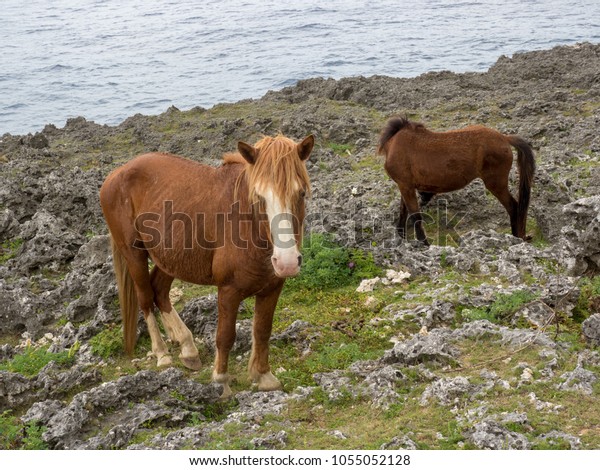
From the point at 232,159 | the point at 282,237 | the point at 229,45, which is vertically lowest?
the point at 229,45

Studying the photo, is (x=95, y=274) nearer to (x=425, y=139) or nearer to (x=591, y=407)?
(x=425, y=139)

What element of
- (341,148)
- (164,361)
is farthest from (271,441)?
(341,148)

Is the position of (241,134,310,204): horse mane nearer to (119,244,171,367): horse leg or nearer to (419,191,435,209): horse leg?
(119,244,171,367): horse leg

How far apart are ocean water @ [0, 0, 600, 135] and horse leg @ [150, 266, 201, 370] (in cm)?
2091

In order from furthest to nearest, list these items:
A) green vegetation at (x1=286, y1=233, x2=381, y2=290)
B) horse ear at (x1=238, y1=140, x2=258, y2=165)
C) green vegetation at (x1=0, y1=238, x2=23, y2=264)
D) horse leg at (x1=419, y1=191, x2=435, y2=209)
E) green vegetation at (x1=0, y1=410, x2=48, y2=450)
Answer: horse leg at (x1=419, y1=191, x2=435, y2=209) < green vegetation at (x1=0, y1=238, x2=23, y2=264) < green vegetation at (x1=286, y1=233, x2=381, y2=290) < green vegetation at (x1=0, y1=410, x2=48, y2=450) < horse ear at (x1=238, y1=140, x2=258, y2=165)

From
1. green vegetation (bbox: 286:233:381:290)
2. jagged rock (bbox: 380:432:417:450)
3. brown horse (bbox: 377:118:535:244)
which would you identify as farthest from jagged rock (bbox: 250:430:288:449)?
brown horse (bbox: 377:118:535:244)

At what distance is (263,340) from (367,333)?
122 cm

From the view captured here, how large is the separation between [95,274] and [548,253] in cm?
518

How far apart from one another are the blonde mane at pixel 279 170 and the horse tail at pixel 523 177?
527 centimetres

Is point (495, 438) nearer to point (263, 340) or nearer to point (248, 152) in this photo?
point (263, 340)

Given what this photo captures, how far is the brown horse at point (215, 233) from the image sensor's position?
4.84 meters

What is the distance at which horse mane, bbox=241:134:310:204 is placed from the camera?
4777 millimetres

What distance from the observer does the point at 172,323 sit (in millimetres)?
6543

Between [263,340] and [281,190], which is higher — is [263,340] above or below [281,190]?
below
